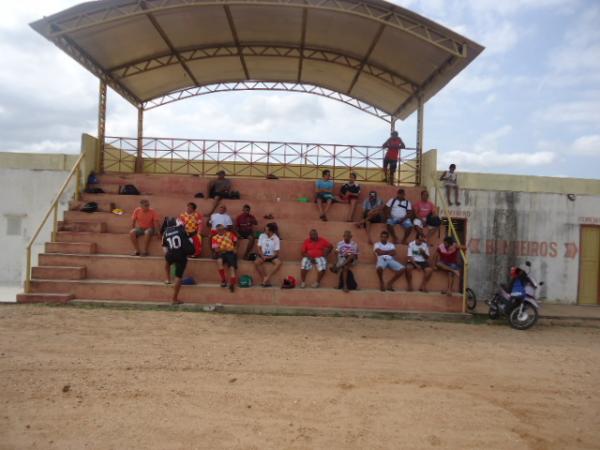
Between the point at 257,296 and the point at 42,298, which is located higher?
the point at 257,296

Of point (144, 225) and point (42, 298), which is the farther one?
point (144, 225)

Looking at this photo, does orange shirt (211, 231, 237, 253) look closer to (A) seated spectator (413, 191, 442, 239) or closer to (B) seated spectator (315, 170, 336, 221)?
(B) seated spectator (315, 170, 336, 221)

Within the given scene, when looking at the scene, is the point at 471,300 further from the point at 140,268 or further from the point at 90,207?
the point at 90,207

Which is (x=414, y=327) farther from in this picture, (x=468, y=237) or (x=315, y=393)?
(x=468, y=237)

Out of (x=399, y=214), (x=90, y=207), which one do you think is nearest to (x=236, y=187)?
(x=90, y=207)

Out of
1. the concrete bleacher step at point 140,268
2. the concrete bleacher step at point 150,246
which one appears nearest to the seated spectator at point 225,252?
the concrete bleacher step at point 140,268

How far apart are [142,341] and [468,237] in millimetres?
9059

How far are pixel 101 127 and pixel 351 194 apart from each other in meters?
7.22

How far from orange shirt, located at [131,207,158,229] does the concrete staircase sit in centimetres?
42

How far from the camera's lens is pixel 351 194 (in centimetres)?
1176

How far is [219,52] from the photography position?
13602 mm

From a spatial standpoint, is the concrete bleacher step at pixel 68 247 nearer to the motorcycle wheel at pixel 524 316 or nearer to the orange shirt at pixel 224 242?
the orange shirt at pixel 224 242

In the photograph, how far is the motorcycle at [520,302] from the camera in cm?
872

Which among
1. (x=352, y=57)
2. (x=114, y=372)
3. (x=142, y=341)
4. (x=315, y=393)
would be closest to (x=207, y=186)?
(x=352, y=57)
